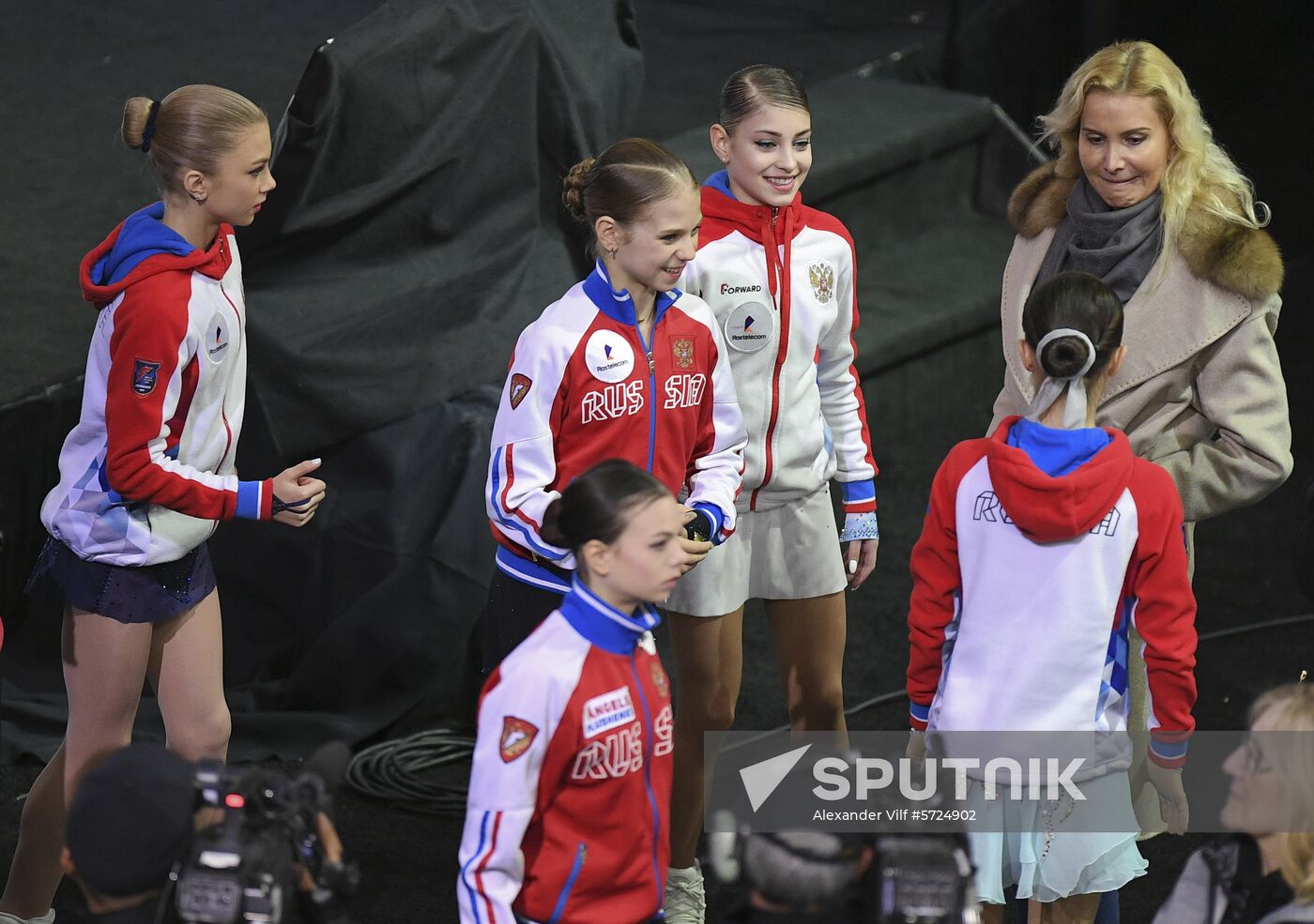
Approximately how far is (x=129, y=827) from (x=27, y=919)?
112 cm

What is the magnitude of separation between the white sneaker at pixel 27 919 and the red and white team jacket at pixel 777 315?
1.44 meters

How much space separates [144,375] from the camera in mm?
2820

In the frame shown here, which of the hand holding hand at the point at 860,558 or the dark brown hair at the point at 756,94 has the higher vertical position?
the dark brown hair at the point at 756,94

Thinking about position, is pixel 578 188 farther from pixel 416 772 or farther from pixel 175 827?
pixel 416 772

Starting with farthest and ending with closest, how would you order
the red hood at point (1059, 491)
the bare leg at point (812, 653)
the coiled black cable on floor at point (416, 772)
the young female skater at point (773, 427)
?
the coiled black cable on floor at point (416, 772), the bare leg at point (812, 653), the young female skater at point (773, 427), the red hood at point (1059, 491)

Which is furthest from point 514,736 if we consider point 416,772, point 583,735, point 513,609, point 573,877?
point 416,772

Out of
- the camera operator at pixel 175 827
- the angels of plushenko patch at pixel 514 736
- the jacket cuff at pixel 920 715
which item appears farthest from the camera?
the jacket cuff at pixel 920 715

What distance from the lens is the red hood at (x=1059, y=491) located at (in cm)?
250

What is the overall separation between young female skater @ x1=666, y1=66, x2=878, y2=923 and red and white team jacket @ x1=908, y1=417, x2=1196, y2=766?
61cm

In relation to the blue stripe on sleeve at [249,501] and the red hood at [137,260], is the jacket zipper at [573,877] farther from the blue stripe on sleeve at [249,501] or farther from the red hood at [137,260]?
the red hood at [137,260]

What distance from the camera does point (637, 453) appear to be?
2.91 meters

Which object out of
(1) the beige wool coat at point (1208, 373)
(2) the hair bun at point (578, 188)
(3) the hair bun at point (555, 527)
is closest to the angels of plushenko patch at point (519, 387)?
(2) the hair bun at point (578, 188)

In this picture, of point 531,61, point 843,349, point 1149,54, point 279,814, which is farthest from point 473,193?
point 279,814

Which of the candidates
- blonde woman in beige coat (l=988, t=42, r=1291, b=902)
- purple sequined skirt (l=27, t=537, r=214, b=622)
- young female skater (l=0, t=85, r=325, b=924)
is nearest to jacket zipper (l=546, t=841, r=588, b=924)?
young female skater (l=0, t=85, r=325, b=924)
